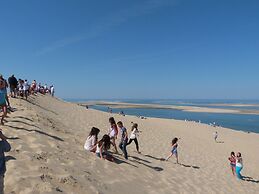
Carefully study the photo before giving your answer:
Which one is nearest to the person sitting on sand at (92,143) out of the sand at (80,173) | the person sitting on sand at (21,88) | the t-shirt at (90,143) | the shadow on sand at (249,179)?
the t-shirt at (90,143)

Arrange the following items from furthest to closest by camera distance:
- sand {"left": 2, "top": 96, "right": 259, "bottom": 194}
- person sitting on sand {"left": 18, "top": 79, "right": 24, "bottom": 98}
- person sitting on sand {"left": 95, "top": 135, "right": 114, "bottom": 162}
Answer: person sitting on sand {"left": 18, "top": 79, "right": 24, "bottom": 98} < person sitting on sand {"left": 95, "top": 135, "right": 114, "bottom": 162} < sand {"left": 2, "top": 96, "right": 259, "bottom": 194}

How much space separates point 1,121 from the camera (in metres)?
10.4

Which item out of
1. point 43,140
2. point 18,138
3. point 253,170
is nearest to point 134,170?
point 43,140

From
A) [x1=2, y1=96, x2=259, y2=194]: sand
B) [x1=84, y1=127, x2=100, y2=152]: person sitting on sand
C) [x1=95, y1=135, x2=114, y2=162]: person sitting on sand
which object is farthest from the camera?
[x1=84, y1=127, x2=100, y2=152]: person sitting on sand

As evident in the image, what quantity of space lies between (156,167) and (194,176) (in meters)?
1.76

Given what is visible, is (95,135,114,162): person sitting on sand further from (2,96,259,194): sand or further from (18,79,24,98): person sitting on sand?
(18,79,24,98): person sitting on sand

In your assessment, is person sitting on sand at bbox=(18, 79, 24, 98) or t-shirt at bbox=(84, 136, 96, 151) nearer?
t-shirt at bbox=(84, 136, 96, 151)

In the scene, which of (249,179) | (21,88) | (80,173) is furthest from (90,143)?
(21,88)

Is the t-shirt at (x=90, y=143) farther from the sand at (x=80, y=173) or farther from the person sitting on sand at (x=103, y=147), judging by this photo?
the person sitting on sand at (x=103, y=147)

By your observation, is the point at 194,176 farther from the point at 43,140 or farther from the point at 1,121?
the point at 1,121

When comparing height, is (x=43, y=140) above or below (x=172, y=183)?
above

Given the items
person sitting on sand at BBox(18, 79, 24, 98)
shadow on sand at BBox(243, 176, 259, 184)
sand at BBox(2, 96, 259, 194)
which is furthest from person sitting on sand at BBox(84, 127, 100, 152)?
person sitting on sand at BBox(18, 79, 24, 98)

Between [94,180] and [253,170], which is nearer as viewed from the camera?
[94,180]

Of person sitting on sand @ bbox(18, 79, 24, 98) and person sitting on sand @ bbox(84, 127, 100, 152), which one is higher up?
person sitting on sand @ bbox(18, 79, 24, 98)
